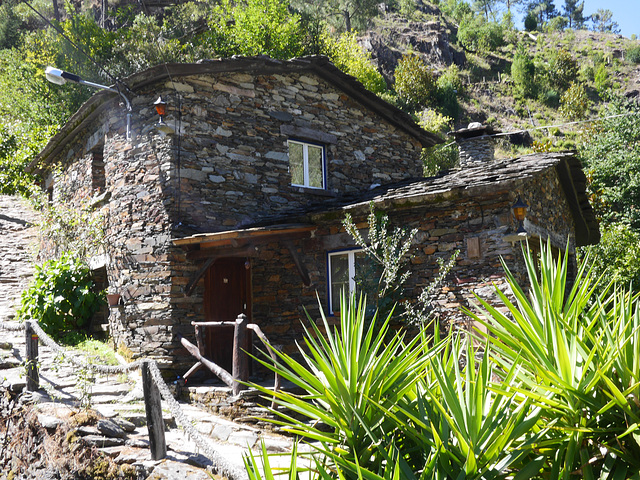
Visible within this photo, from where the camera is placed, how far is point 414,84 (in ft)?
105

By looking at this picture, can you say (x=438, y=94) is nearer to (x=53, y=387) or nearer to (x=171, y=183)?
(x=171, y=183)

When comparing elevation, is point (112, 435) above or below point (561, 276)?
below

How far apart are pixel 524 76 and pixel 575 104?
5.69 metres

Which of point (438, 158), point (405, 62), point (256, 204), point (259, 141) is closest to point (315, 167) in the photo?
point (259, 141)

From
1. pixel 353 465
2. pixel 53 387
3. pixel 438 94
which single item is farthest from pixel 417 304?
pixel 438 94

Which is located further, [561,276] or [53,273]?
[53,273]

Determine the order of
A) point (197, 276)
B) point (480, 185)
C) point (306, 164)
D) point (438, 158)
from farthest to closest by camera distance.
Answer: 1. point (438, 158)
2. point (306, 164)
3. point (197, 276)
4. point (480, 185)

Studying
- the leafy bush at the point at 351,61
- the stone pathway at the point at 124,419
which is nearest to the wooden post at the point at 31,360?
the stone pathway at the point at 124,419

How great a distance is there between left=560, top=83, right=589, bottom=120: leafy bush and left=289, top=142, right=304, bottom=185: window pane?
1128 inches

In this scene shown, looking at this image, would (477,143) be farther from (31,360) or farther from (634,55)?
(634,55)

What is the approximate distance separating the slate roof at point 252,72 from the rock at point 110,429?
528 cm

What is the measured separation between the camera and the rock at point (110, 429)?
5141mm

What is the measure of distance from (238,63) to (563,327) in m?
7.62

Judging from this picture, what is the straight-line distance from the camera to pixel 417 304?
741cm
